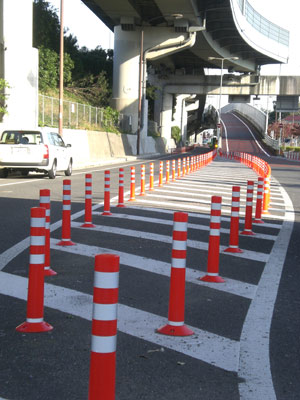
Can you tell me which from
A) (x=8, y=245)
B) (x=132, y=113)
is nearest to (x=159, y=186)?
(x=8, y=245)

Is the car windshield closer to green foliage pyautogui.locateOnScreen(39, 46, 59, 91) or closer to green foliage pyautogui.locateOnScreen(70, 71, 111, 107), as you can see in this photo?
green foliage pyautogui.locateOnScreen(39, 46, 59, 91)

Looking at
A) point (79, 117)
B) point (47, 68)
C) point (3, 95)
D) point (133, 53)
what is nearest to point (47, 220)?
point (3, 95)

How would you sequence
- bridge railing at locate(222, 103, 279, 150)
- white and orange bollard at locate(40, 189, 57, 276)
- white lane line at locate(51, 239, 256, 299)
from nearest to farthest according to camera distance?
white lane line at locate(51, 239, 256, 299)
white and orange bollard at locate(40, 189, 57, 276)
bridge railing at locate(222, 103, 279, 150)

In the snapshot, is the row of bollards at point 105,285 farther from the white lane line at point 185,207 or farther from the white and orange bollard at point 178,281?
the white lane line at point 185,207

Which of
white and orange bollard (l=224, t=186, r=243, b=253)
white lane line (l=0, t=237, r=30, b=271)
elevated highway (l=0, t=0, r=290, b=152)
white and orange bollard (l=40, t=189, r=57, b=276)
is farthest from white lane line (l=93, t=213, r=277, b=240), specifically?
elevated highway (l=0, t=0, r=290, b=152)

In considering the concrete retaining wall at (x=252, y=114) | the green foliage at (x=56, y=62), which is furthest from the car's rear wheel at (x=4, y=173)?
the concrete retaining wall at (x=252, y=114)

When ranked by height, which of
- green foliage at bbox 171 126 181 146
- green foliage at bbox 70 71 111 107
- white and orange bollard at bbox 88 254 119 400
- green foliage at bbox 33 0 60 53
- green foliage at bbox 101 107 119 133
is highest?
green foliage at bbox 33 0 60 53

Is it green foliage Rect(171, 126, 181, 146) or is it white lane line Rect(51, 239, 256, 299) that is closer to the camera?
white lane line Rect(51, 239, 256, 299)

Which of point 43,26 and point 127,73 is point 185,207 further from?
point 127,73

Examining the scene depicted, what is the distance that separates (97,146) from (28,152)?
20.0m

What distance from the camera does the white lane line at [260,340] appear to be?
4289 millimetres

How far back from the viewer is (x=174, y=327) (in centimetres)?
541

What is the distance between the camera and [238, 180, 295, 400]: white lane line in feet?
14.1

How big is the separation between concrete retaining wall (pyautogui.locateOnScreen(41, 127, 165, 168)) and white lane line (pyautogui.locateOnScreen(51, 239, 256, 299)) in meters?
13.9
